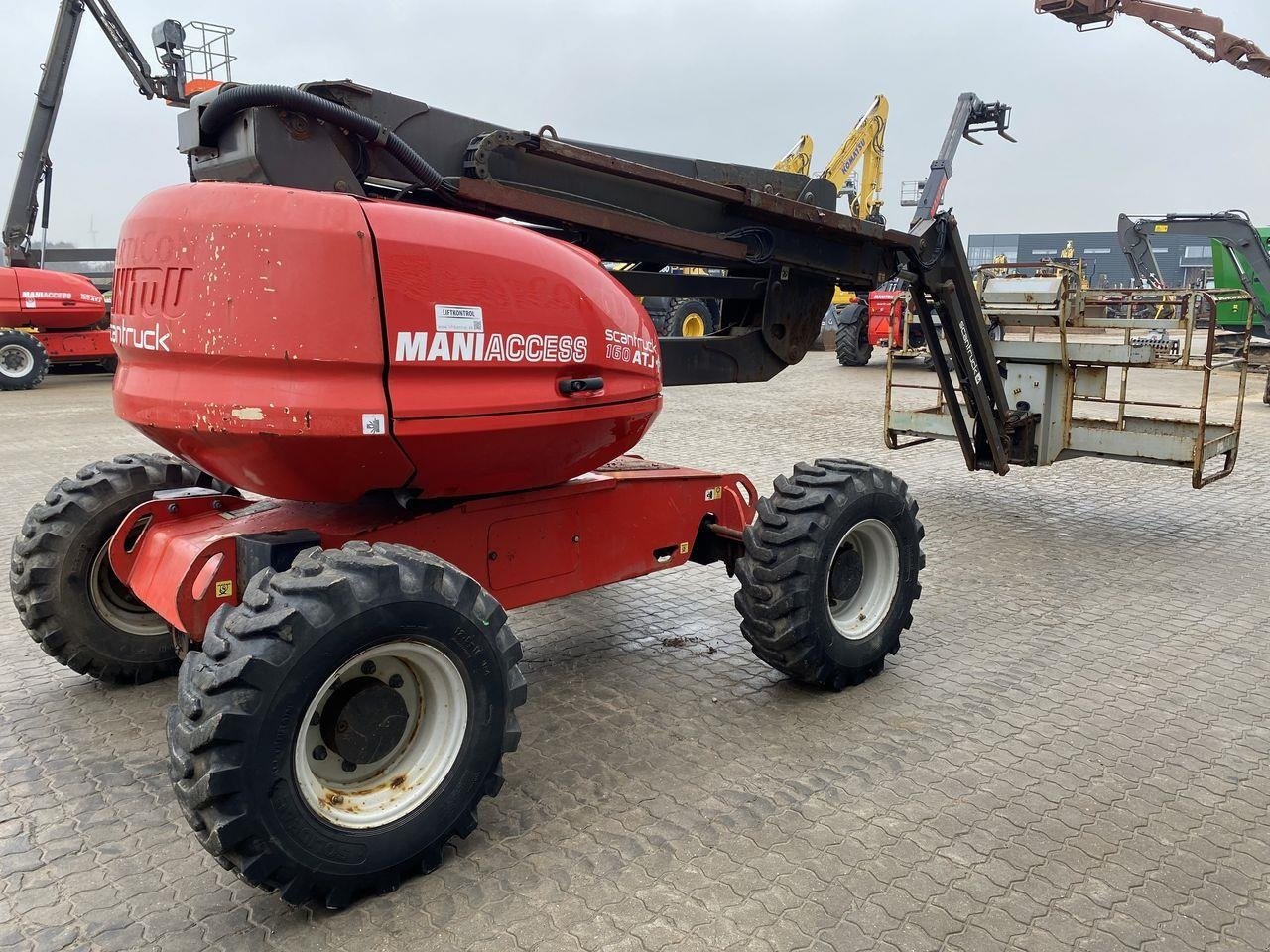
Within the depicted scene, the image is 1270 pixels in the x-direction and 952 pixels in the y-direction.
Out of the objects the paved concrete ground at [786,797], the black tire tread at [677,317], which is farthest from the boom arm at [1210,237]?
the paved concrete ground at [786,797]

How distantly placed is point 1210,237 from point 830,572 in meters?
18.1

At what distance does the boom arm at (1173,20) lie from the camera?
59.9ft

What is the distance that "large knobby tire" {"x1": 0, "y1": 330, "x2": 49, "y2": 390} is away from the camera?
1583cm

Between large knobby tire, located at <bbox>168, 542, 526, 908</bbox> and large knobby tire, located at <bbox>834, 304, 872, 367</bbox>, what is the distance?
A: 18.8 meters

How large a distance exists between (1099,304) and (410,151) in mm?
6324

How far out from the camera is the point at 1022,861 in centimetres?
296

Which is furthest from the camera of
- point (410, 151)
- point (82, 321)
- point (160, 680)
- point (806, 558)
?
point (82, 321)

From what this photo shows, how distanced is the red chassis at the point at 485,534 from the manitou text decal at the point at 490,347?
0.70m

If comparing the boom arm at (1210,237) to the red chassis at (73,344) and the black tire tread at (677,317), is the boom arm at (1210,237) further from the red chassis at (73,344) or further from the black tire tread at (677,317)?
the red chassis at (73,344)

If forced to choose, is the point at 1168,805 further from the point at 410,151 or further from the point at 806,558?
the point at 410,151

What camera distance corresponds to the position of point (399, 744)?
114 inches

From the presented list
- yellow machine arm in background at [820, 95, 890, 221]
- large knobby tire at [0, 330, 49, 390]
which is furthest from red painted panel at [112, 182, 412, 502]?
yellow machine arm in background at [820, 95, 890, 221]

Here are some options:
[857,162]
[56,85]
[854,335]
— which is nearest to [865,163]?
[857,162]

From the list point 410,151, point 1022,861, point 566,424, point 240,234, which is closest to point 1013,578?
point 1022,861
